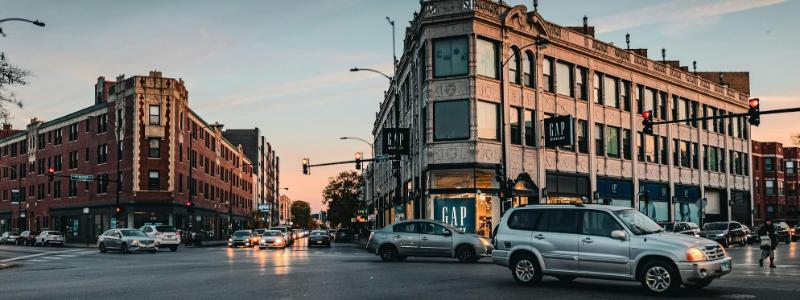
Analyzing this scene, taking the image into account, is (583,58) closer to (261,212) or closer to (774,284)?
(774,284)

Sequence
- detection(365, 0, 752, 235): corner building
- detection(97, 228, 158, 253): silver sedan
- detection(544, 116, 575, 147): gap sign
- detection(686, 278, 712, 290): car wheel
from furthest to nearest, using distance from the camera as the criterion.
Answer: detection(365, 0, 752, 235): corner building < detection(97, 228, 158, 253): silver sedan < detection(544, 116, 575, 147): gap sign < detection(686, 278, 712, 290): car wheel

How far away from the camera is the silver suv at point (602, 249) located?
1365 centimetres

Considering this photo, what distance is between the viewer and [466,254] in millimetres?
25359

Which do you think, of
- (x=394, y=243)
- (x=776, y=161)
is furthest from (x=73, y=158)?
(x=776, y=161)

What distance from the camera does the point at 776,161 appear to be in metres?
96.9

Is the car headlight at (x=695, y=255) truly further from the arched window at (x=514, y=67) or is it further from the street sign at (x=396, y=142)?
the arched window at (x=514, y=67)

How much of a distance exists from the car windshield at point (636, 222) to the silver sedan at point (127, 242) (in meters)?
30.0

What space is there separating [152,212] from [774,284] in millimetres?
56329

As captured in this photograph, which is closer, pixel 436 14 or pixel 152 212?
pixel 436 14

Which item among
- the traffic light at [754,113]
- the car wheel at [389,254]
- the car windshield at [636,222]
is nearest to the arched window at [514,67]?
the traffic light at [754,113]

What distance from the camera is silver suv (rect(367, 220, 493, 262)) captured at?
1000 inches

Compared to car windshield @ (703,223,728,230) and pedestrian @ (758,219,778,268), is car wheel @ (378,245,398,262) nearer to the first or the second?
pedestrian @ (758,219,778,268)

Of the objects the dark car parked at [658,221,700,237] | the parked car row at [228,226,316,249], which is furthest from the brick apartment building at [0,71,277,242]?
the dark car parked at [658,221,700,237]

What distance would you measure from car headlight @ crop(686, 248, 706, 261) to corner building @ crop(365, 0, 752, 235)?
1920 centimetres
